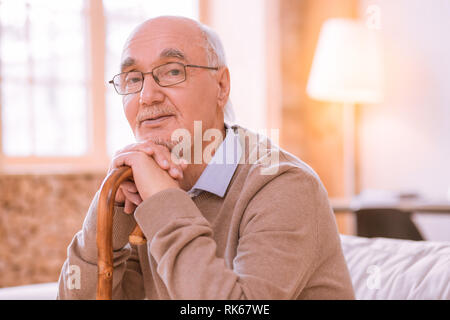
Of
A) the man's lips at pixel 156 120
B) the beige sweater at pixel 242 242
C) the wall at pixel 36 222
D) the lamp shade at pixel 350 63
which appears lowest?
the wall at pixel 36 222

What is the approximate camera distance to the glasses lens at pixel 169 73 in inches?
37.0

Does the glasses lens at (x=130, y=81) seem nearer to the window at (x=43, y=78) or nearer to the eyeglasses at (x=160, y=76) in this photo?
the eyeglasses at (x=160, y=76)

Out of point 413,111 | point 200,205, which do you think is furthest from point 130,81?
point 413,111

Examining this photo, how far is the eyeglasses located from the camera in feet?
3.09

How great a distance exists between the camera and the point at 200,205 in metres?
0.92

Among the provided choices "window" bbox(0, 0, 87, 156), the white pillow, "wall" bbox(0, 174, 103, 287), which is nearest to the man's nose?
the white pillow

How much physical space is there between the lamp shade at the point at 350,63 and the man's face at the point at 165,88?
183 cm

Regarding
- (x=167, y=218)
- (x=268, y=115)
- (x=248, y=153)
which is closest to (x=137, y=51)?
(x=248, y=153)

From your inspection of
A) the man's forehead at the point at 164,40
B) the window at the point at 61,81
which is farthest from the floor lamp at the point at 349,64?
the man's forehead at the point at 164,40

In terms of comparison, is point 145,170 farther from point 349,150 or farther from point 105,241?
point 349,150

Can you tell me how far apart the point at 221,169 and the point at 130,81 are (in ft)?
0.90
